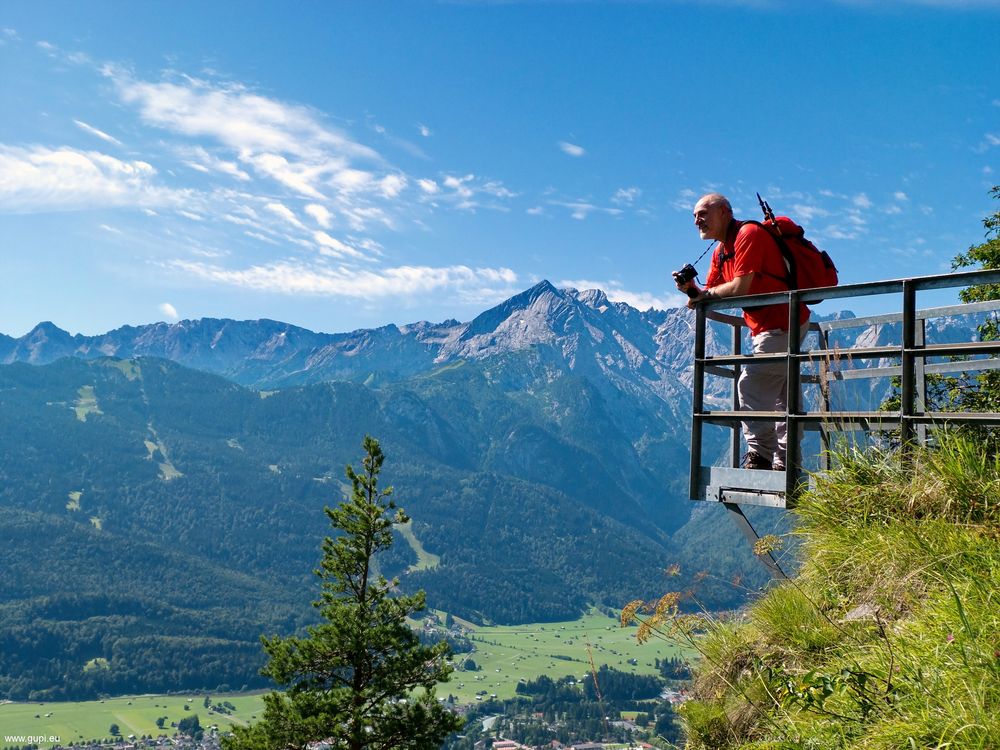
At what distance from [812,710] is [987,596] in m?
1.09

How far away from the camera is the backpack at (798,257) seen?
7.78m

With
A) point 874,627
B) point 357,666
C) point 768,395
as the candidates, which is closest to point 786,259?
point 768,395

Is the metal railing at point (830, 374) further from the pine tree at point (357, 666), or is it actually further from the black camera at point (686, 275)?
the pine tree at point (357, 666)

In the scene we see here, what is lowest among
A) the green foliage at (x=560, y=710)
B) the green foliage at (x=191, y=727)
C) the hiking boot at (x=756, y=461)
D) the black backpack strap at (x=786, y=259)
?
the green foliage at (x=191, y=727)

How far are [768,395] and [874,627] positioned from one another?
3.21m

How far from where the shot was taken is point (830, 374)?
22.0ft

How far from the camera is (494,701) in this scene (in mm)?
191625

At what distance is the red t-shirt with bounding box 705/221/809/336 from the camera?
7.69 metres

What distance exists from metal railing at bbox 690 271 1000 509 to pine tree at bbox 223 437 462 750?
16238mm

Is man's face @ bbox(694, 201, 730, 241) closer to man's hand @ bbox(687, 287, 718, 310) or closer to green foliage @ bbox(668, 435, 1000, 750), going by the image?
man's hand @ bbox(687, 287, 718, 310)

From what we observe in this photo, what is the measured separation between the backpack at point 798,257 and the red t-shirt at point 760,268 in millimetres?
71

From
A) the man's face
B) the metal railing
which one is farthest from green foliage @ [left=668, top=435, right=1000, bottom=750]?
the man's face

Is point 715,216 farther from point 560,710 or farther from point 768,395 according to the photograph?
point 560,710

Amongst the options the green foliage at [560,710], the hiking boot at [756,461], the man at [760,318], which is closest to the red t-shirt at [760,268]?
the man at [760,318]
